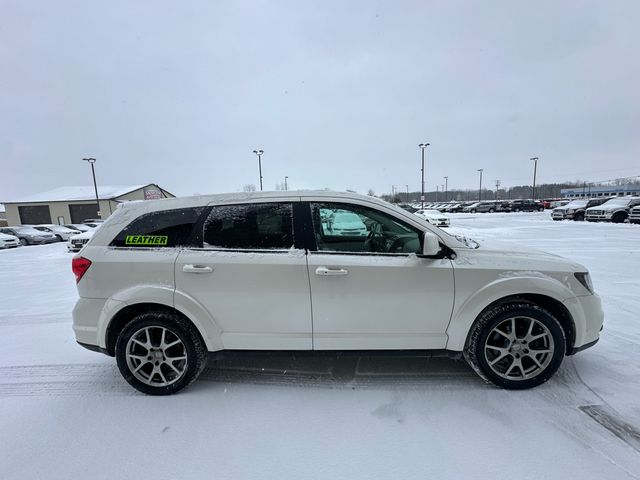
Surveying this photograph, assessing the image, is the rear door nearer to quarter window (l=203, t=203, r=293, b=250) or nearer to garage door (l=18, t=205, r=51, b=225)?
quarter window (l=203, t=203, r=293, b=250)

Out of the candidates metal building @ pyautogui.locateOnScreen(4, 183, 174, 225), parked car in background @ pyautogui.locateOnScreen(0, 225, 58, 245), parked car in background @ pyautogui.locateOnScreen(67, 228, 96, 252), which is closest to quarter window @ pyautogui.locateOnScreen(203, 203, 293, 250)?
parked car in background @ pyautogui.locateOnScreen(67, 228, 96, 252)

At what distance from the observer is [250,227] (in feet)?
9.78

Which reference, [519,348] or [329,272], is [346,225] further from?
[519,348]

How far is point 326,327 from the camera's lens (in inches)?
114

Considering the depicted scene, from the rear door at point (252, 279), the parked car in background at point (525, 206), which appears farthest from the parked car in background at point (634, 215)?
the parked car in background at point (525, 206)

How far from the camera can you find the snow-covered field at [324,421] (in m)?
2.19

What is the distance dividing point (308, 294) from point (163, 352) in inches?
56.8

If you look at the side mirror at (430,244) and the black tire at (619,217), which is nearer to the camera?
the side mirror at (430,244)

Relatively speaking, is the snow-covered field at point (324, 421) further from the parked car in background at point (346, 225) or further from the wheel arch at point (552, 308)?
the parked car in background at point (346, 225)

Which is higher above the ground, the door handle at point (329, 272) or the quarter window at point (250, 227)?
the quarter window at point (250, 227)

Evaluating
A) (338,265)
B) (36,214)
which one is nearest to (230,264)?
(338,265)

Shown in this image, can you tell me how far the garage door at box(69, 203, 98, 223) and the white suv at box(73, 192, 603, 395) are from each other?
152 feet

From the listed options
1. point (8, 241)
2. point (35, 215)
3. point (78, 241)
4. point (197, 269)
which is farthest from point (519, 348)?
point (35, 215)

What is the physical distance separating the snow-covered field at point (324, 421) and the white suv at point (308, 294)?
0.34 m
